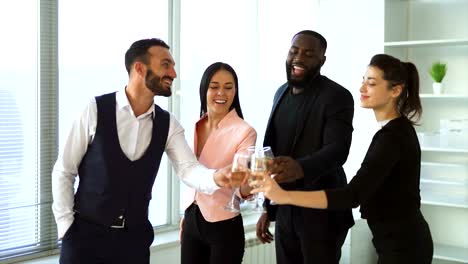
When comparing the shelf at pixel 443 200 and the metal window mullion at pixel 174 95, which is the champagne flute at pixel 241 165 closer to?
the metal window mullion at pixel 174 95

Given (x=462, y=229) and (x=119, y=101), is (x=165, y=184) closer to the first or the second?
(x=119, y=101)

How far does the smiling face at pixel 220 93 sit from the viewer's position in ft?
8.23

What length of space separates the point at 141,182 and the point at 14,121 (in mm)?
976

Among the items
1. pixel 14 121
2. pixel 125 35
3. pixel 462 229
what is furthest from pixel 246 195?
pixel 462 229

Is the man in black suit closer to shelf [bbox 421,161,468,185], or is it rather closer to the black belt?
the black belt

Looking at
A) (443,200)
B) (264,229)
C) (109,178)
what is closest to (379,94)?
(264,229)

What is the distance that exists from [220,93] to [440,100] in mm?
2411

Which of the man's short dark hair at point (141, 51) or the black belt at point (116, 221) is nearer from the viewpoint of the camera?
the black belt at point (116, 221)

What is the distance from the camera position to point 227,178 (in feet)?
7.36

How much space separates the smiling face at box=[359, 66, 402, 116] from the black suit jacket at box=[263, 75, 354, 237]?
19cm

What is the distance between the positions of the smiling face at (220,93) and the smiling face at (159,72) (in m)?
0.20

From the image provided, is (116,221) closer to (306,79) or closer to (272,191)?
(272,191)

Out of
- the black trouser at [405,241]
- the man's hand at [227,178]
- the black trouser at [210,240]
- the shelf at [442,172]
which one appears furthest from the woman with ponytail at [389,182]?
the shelf at [442,172]

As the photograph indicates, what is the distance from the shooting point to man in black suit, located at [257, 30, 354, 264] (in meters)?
2.40
